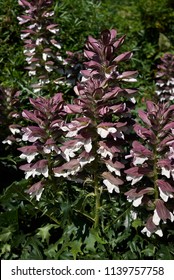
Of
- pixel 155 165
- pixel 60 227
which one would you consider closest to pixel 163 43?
pixel 60 227

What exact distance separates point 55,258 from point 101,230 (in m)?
0.31

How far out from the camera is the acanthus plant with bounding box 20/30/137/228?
2350 millimetres

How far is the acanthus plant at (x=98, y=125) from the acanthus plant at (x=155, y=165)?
91mm

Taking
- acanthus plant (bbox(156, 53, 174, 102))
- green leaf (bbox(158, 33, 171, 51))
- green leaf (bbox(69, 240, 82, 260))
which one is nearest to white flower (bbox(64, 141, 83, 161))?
green leaf (bbox(69, 240, 82, 260))

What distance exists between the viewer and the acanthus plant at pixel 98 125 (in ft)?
7.71

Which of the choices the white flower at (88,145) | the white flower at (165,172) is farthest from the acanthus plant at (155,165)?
the white flower at (88,145)

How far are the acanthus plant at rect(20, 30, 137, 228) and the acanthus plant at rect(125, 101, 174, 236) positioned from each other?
9 cm

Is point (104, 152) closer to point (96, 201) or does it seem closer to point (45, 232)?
point (96, 201)

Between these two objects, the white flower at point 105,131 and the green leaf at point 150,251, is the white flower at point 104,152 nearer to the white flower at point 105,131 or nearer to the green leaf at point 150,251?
the white flower at point 105,131

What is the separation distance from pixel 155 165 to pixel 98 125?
1.14 ft

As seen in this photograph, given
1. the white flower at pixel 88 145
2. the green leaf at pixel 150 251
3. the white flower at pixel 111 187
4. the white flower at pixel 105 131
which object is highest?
the white flower at pixel 105 131

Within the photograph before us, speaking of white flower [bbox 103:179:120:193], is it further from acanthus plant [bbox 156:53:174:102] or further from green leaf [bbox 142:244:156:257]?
acanthus plant [bbox 156:53:174:102]
